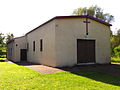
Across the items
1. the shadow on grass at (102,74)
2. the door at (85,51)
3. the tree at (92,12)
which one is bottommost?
the shadow on grass at (102,74)

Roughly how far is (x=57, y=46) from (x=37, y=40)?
520cm

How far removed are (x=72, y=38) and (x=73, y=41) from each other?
29cm

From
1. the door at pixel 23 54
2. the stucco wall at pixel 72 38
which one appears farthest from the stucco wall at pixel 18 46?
A: the stucco wall at pixel 72 38

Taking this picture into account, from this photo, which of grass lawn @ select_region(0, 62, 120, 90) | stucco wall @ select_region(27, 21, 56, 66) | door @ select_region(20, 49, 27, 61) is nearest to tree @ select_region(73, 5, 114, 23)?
door @ select_region(20, 49, 27, 61)

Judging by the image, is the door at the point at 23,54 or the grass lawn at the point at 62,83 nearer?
Answer: the grass lawn at the point at 62,83

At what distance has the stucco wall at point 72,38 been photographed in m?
11.0

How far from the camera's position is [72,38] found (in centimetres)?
1153

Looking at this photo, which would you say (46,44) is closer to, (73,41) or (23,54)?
(73,41)

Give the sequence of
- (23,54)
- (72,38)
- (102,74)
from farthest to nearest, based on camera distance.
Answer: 1. (23,54)
2. (72,38)
3. (102,74)

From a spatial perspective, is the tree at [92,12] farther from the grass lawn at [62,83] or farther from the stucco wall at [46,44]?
the grass lawn at [62,83]

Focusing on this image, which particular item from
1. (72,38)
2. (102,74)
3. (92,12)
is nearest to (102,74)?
(102,74)

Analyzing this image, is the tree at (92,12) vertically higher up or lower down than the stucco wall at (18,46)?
higher up

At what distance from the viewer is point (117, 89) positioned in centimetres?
467

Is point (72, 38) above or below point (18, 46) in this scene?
above
